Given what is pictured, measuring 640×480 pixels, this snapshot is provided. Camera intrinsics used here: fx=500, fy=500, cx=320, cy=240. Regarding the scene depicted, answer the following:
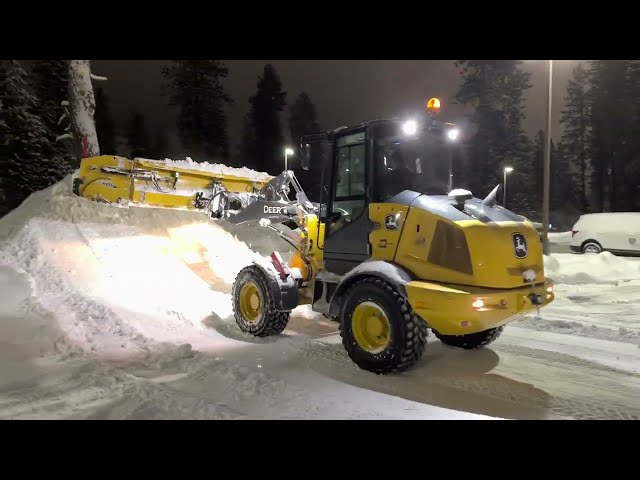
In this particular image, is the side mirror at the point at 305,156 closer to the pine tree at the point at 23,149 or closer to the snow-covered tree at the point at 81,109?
the snow-covered tree at the point at 81,109

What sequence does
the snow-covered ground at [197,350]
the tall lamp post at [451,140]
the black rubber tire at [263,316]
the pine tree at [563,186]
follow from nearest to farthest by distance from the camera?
the snow-covered ground at [197,350] → the tall lamp post at [451,140] → the black rubber tire at [263,316] → the pine tree at [563,186]

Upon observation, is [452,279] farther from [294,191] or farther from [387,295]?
[294,191]

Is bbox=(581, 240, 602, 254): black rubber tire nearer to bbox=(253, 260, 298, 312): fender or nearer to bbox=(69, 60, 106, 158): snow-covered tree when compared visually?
bbox=(253, 260, 298, 312): fender

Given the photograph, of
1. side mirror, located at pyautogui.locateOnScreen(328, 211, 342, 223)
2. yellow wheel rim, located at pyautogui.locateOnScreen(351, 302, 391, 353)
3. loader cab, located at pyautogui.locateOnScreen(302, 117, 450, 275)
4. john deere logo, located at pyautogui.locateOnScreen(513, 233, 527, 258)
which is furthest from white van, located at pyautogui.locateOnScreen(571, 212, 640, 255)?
yellow wheel rim, located at pyautogui.locateOnScreen(351, 302, 391, 353)

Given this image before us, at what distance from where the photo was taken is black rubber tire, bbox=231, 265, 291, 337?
7.18m

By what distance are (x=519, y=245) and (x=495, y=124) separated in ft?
135

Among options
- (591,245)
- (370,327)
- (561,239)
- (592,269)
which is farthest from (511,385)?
(561,239)

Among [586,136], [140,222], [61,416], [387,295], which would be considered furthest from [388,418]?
[586,136]

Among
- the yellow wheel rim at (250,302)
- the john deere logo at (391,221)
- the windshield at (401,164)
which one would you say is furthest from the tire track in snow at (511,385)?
the windshield at (401,164)

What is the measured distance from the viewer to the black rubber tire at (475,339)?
670 cm

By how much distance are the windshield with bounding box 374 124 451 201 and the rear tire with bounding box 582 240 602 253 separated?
15324 mm

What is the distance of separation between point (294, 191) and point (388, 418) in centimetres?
572

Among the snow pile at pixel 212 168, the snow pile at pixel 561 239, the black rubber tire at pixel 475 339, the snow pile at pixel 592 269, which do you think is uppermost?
the snow pile at pixel 212 168

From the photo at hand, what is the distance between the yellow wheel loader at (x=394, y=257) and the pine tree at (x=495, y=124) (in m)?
38.1
